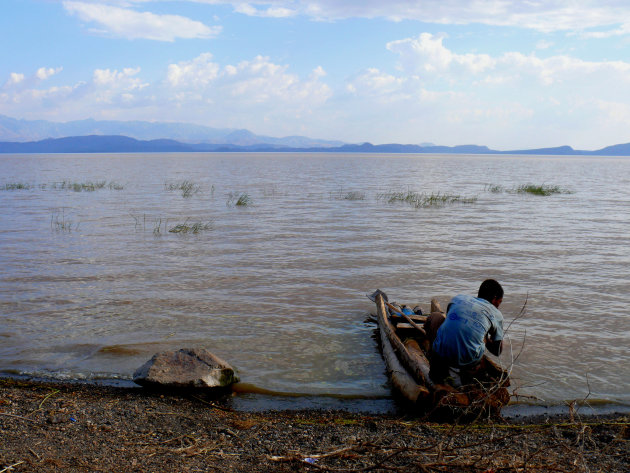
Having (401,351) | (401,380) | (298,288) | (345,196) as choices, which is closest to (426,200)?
(345,196)

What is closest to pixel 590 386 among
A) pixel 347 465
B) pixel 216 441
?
pixel 347 465

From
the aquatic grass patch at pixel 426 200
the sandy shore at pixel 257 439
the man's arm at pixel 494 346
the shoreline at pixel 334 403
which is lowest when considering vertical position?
the shoreline at pixel 334 403

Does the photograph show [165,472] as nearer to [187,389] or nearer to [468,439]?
[187,389]

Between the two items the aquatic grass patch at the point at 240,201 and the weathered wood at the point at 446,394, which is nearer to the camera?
the weathered wood at the point at 446,394

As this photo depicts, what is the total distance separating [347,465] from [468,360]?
2.11m

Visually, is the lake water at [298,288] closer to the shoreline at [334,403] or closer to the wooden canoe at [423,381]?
the shoreline at [334,403]

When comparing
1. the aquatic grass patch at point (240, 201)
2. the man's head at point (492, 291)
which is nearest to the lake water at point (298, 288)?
the man's head at point (492, 291)

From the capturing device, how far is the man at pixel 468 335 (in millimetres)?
5988

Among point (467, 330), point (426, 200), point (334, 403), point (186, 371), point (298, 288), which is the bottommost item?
point (334, 403)

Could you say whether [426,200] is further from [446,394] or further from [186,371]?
[186,371]

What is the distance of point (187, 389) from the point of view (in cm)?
682

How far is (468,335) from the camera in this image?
5.99 meters

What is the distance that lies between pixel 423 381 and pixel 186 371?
305cm

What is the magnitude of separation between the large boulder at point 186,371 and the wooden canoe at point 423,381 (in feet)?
7.52
